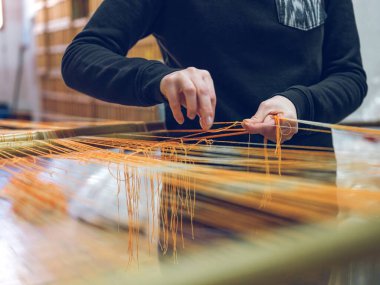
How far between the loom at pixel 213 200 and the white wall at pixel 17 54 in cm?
593

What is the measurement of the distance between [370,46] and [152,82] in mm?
1638

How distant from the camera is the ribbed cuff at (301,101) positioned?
661 mm

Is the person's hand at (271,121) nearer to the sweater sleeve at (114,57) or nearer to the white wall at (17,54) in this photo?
the sweater sleeve at (114,57)

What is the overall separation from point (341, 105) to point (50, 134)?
48cm

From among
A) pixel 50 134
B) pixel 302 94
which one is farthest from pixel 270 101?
pixel 50 134

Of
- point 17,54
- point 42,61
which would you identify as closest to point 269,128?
point 42,61

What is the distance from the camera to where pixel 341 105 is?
784 millimetres

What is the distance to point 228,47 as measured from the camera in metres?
0.76

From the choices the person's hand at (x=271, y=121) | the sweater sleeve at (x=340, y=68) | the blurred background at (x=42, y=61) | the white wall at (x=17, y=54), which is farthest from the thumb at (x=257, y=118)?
the white wall at (x=17, y=54)

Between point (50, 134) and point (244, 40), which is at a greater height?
point (244, 40)

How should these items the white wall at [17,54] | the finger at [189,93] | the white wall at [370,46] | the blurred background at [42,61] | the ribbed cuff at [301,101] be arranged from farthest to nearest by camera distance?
the white wall at [17,54]
the blurred background at [42,61]
the white wall at [370,46]
the ribbed cuff at [301,101]
the finger at [189,93]

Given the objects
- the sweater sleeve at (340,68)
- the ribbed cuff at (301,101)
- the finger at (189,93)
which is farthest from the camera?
the sweater sleeve at (340,68)

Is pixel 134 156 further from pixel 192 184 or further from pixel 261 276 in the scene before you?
pixel 261 276

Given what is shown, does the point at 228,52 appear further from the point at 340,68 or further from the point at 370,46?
the point at 370,46
